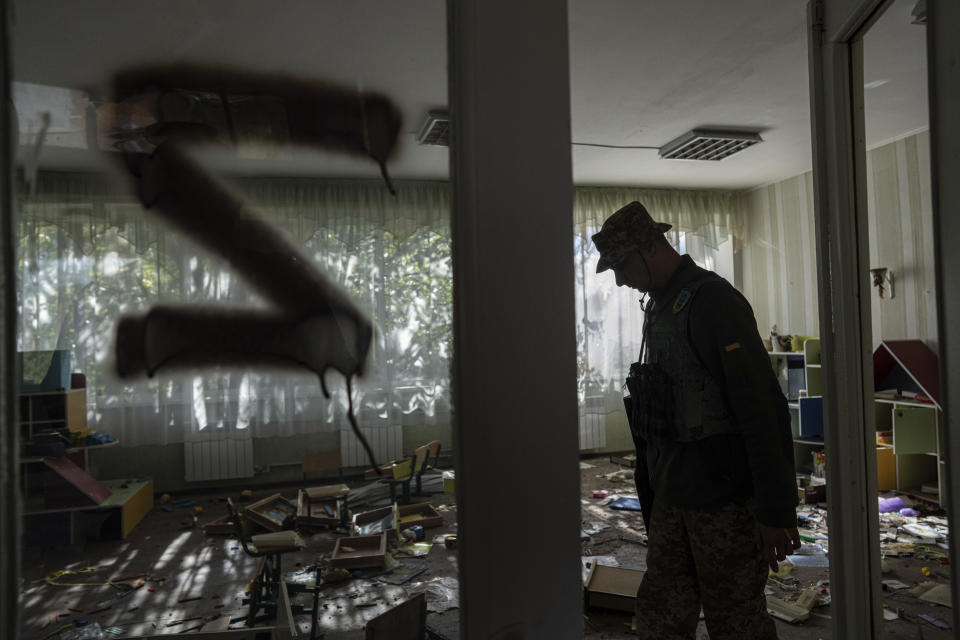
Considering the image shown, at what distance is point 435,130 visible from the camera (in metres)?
0.47

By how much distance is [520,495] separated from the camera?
45 cm

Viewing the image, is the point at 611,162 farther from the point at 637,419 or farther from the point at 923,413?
the point at 637,419

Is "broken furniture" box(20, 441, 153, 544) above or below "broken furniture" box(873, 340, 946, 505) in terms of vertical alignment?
above

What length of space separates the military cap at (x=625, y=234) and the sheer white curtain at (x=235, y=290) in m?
1.26

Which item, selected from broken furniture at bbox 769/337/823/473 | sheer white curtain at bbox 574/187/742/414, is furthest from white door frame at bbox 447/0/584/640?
sheer white curtain at bbox 574/187/742/414

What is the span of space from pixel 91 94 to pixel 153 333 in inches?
7.8

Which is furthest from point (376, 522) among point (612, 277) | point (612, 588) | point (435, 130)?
point (612, 277)

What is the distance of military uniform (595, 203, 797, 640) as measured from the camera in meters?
1.40

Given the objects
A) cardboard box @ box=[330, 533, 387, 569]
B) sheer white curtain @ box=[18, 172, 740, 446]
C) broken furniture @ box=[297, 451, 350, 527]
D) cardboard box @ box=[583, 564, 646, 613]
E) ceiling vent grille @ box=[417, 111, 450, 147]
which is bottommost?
cardboard box @ box=[583, 564, 646, 613]

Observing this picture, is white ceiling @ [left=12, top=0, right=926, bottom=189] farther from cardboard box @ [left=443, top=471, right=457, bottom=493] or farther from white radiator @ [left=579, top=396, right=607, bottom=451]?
white radiator @ [left=579, top=396, right=607, bottom=451]

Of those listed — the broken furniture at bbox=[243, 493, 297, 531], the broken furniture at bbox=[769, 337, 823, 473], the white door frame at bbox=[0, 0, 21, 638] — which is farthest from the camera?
the broken furniture at bbox=[769, 337, 823, 473]

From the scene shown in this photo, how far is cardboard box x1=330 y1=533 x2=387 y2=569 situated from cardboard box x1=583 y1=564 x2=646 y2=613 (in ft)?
6.43

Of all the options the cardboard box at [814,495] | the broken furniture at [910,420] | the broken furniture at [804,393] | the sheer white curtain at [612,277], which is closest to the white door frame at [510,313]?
the broken furniture at [910,420]

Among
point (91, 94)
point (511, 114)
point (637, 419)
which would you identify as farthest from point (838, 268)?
point (91, 94)
